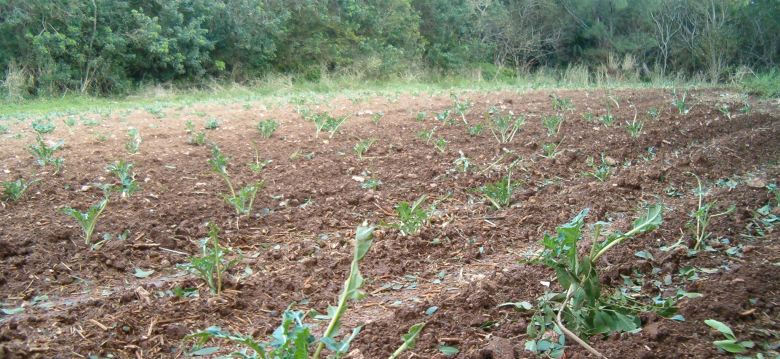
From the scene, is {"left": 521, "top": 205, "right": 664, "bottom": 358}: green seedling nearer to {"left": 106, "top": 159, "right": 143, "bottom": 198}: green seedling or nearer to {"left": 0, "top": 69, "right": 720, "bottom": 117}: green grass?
{"left": 106, "top": 159, "right": 143, "bottom": 198}: green seedling

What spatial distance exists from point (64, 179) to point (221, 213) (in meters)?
1.35

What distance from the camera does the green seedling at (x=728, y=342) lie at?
4.64 ft

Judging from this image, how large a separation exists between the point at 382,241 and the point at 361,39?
49.7 feet

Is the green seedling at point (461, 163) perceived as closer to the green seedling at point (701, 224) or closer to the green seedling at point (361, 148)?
the green seedling at point (361, 148)

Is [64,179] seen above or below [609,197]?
above

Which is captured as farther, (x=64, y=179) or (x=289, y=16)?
(x=289, y=16)

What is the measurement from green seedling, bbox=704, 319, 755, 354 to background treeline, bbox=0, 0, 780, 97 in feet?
38.6

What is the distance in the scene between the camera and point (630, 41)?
1862cm

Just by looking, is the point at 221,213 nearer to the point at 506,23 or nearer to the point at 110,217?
the point at 110,217

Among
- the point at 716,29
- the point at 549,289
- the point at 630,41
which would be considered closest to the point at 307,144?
the point at 549,289

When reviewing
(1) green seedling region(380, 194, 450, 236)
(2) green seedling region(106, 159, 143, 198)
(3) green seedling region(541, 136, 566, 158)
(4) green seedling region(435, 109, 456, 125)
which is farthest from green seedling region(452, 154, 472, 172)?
(2) green seedling region(106, 159, 143, 198)

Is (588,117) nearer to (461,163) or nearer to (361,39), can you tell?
(461,163)

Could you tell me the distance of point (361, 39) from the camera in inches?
661

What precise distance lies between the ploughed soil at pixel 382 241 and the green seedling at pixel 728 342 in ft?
0.09
